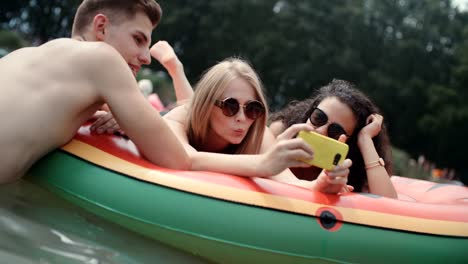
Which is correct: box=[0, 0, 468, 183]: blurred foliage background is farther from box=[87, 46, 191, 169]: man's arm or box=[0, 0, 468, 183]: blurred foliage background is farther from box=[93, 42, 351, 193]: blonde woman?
box=[87, 46, 191, 169]: man's arm

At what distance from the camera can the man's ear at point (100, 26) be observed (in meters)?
2.63

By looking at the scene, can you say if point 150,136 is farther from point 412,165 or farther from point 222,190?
point 412,165

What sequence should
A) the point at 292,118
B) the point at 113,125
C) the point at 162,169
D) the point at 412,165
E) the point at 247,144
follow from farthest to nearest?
the point at 412,165 < the point at 292,118 < the point at 247,144 < the point at 113,125 < the point at 162,169

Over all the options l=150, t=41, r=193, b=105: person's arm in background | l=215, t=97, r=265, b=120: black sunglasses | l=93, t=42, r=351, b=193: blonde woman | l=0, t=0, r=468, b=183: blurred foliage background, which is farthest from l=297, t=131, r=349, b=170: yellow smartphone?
l=0, t=0, r=468, b=183: blurred foliage background

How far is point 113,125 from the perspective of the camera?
106 inches

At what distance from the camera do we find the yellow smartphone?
2.26 m

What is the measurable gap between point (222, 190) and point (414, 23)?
3056 centimetres

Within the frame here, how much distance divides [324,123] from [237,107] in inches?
26.8

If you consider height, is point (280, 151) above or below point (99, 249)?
above

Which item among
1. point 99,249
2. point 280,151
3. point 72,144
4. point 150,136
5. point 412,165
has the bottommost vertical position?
point 412,165

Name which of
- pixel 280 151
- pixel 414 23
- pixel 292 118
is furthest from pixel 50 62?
pixel 414 23

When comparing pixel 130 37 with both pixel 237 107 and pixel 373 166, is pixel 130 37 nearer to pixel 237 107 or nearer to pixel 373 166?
pixel 237 107

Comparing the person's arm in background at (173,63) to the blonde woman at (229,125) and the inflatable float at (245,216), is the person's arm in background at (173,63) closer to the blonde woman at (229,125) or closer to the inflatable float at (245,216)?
the blonde woman at (229,125)

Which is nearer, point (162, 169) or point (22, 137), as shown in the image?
point (22, 137)
